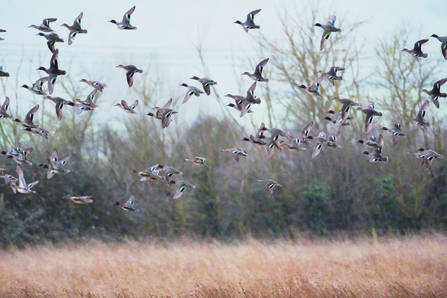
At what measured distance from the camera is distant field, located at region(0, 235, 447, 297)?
980 centimetres

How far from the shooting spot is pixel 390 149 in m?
20.4

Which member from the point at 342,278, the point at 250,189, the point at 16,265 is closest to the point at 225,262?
the point at 342,278

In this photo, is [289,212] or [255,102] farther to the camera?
[289,212]

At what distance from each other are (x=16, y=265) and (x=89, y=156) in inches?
317

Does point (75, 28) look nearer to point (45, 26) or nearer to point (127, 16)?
point (45, 26)

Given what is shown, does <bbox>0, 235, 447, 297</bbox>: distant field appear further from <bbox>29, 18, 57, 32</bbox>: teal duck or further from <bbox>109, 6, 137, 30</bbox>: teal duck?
<bbox>29, 18, 57, 32</bbox>: teal duck

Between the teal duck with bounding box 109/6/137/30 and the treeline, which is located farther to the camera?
the treeline

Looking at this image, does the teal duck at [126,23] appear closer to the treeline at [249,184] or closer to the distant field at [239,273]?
the distant field at [239,273]

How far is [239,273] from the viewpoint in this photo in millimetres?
11336

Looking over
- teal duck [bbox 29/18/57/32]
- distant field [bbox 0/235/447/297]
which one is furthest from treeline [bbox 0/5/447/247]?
teal duck [bbox 29/18/57/32]

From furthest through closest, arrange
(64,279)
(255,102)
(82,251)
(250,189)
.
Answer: (250,189) < (82,251) < (64,279) < (255,102)

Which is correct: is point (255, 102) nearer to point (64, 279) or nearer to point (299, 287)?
point (299, 287)

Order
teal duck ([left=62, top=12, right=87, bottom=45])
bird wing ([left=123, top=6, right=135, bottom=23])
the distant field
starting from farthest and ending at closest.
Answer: the distant field, bird wing ([left=123, top=6, right=135, bottom=23]), teal duck ([left=62, top=12, right=87, bottom=45])

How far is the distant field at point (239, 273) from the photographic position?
9797mm
